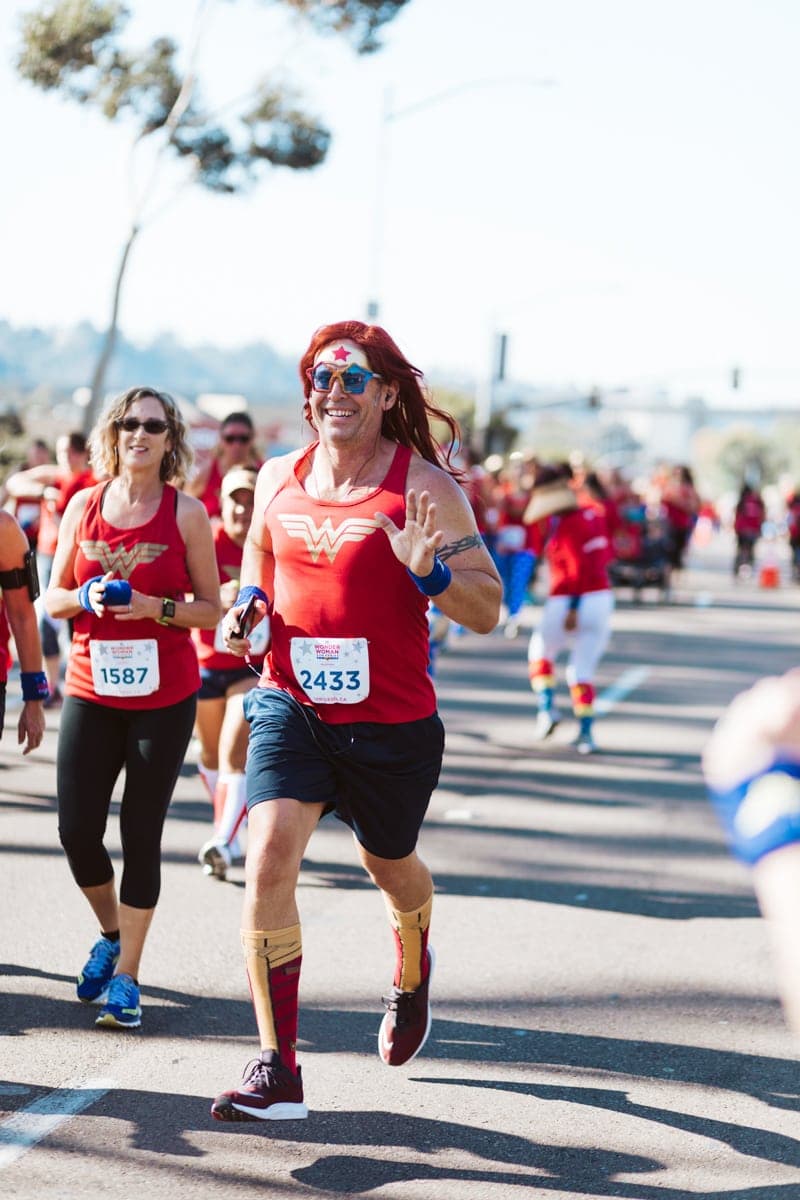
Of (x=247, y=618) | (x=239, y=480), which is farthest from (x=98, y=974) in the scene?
(x=239, y=480)

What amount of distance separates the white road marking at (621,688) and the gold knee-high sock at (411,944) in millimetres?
9060

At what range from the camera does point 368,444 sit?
4.57 meters

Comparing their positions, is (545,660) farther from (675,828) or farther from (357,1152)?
(357,1152)

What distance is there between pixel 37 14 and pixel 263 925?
79.0 ft

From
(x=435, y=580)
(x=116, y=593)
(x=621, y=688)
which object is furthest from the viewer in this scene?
(x=621, y=688)

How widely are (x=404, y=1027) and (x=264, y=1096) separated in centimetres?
74

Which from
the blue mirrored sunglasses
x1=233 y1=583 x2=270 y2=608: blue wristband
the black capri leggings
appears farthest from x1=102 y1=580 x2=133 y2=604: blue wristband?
the blue mirrored sunglasses

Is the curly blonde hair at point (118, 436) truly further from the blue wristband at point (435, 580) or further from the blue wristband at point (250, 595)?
the blue wristband at point (435, 580)

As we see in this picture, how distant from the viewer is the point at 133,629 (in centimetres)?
540

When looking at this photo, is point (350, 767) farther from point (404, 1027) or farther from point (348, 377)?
point (348, 377)

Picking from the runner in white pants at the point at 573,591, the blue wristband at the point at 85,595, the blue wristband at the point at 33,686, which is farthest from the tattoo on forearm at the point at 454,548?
the runner in white pants at the point at 573,591

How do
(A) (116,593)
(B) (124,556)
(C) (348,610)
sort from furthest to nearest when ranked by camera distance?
(B) (124,556) → (A) (116,593) → (C) (348,610)

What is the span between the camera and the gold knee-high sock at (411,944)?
479cm

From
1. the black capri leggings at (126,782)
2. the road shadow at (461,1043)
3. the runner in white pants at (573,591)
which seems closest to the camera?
the road shadow at (461,1043)
